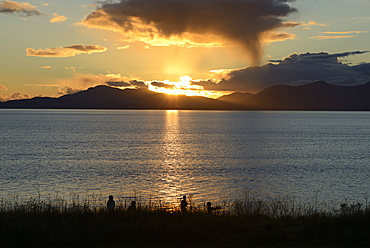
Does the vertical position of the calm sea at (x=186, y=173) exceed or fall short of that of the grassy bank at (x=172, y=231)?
it falls short

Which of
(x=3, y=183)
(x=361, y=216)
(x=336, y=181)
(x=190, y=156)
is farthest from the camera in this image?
(x=190, y=156)

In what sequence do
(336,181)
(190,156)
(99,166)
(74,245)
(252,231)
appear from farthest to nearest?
(190,156) < (99,166) < (336,181) < (252,231) < (74,245)

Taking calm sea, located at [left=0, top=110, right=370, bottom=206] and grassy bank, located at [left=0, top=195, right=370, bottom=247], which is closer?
grassy bank, located at [left=0, top=195, right=370, bottom=247]

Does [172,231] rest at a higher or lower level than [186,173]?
higher

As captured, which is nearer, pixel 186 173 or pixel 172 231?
pixel 172 231

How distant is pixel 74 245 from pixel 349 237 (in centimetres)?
1130

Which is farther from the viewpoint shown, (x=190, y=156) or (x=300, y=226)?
(x=190, y=156)

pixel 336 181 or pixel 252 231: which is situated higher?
pixel 252 231

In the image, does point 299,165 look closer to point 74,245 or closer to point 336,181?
point 336,181

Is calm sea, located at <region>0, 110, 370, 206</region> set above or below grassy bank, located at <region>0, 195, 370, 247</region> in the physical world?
below

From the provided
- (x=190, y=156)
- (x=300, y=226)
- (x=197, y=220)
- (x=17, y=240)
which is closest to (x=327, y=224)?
(x=300, y=226)

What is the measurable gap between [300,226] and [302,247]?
2.33 m

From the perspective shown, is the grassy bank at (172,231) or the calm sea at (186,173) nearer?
the grassy bank at (172,231)

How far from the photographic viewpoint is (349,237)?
655 inches
